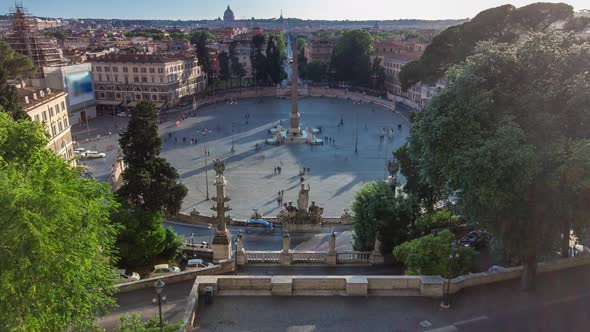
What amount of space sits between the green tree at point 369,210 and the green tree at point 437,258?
482 cm

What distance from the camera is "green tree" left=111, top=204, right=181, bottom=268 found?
20.6m

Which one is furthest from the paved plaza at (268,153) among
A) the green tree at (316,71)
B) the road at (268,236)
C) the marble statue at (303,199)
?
the green tree at (316,71)

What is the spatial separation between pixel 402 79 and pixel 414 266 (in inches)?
1232

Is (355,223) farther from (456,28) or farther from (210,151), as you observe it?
(210,151)

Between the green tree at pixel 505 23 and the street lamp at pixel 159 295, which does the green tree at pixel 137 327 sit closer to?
the street lamp at pixel 159 295

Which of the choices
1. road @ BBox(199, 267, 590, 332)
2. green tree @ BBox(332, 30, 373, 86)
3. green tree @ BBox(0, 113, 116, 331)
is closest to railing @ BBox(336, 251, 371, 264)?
road @ BBox(199, 267, 590, 332)

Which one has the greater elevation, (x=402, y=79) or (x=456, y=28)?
(x=456, y=28)

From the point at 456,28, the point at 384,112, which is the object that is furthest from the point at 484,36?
the point at 384,112

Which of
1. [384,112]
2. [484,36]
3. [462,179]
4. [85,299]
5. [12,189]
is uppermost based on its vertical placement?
[484,36]

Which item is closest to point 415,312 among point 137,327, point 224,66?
point 137,327

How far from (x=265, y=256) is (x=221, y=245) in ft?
8.74

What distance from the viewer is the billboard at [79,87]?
6512 centimetres

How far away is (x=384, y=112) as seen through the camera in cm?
7338

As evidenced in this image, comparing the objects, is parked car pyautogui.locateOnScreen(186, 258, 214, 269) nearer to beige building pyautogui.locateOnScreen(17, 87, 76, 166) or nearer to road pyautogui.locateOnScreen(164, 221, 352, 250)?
road pyautogui.locateOnScreen(164, 221, 352, 250)
